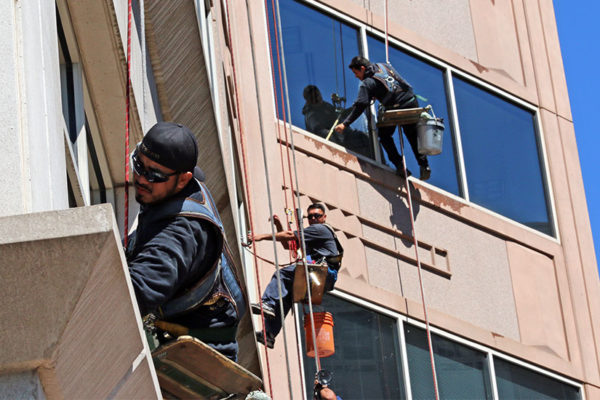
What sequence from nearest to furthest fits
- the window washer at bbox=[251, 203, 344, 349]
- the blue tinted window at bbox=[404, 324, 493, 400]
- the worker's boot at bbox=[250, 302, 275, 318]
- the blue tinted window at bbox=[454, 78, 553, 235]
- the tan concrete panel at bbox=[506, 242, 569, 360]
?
the worker's boot at bbox=[250, 302, 275, 318]
the window washer at bbox=[251, 203, 344, 349]
the blue tinted window at bbox=[404, 324, 493, 400]
the tan concrete panel at bbox=[506, 242, 569, 360]
the blue tinted window at bbox=[454, 78, 553, 235]

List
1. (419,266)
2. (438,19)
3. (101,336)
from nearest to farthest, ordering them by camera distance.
A: (101,336) → (419,266) → (438,19)

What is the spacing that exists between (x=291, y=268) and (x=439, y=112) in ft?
14.9

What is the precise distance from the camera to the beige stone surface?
12.3ft

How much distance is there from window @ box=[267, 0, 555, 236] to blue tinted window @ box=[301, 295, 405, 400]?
6.22ft

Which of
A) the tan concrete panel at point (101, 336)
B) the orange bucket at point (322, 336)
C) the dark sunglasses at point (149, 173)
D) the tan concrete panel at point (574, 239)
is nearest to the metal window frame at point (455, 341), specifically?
the tan concrete panel at point (574, 239)

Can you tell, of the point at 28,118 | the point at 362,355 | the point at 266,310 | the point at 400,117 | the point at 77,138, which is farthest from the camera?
the point at 400,117

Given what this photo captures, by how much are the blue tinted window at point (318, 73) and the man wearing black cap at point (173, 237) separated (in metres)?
8.82

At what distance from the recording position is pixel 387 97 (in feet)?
47.8

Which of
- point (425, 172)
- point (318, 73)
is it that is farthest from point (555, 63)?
point (318, 73)

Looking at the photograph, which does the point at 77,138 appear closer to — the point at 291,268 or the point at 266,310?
the point at 266,310

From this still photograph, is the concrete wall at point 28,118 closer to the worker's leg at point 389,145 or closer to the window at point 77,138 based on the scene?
the window at point 77,138

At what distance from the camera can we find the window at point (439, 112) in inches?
567

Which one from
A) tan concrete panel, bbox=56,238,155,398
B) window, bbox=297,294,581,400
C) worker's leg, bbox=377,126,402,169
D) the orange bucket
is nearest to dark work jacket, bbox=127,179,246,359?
tan concrete panel, bbox=56,238,155,398

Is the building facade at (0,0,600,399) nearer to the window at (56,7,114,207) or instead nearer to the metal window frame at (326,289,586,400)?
the metal window frame at (326,289,586,400)
